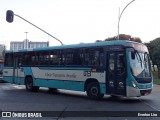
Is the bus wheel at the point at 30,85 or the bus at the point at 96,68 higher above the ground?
the bus at the point at 96,68

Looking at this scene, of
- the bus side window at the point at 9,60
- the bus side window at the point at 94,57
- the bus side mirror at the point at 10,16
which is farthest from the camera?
the bus side mirror at the point at 10,16

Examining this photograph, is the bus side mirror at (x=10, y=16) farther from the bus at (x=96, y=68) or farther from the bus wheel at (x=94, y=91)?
the bus wheel at (x=94, y=91)

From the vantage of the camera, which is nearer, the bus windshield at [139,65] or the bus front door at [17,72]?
the bus windshield at [139,65]

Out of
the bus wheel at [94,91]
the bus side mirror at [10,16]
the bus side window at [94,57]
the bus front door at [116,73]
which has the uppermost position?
the bus side mirror at [10,16]

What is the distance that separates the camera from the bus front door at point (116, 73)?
1603cm

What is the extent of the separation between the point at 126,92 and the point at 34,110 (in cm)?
483

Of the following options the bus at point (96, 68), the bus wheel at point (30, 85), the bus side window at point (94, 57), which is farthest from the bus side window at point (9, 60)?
the bus side window at point (94, 57)

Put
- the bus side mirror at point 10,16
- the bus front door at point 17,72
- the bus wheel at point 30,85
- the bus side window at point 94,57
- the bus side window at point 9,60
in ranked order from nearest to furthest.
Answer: the bus side window at point 94,57
the bus wheel at point 30,85
the bus front door at point 17,72
the bus side window at point 9,60
the bus side mirror at point 10,16

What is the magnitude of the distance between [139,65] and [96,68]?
2.17 m

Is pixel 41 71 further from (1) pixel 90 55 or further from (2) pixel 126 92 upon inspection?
(2) pixel 126 92

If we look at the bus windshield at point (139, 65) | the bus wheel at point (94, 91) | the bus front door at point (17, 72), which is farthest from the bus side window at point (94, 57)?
the bus front door at point (17, 72)

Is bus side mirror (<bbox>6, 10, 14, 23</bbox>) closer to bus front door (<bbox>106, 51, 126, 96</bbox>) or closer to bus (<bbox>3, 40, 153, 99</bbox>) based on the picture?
bus (<bbox>3, 40, 153, 99</bbox>)

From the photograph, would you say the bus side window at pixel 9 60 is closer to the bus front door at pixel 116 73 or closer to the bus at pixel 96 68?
the bus at pixel 96 68

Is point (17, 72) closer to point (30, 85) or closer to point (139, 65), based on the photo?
point (30, 85)
